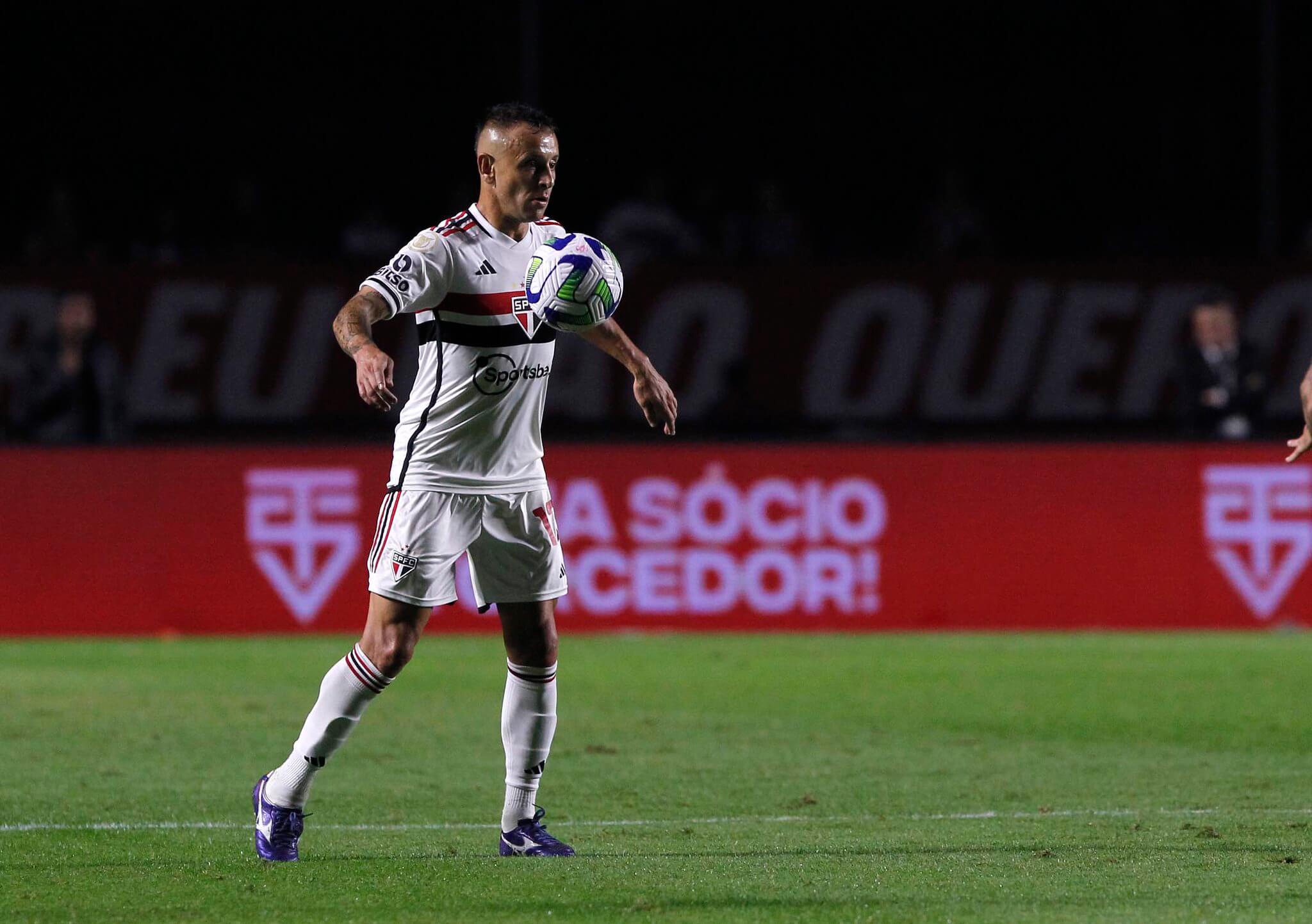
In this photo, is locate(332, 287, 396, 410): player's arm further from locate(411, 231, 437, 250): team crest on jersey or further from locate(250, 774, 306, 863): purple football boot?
locate(250, 774, 306, 863): purple football boot

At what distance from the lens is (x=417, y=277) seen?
6.21m

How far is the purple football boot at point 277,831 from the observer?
6.28m

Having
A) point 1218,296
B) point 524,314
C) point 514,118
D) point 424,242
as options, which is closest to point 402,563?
point 524,314

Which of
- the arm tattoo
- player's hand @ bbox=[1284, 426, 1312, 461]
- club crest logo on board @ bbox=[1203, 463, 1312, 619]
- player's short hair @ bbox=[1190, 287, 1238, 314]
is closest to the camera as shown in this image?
the arm tattoo

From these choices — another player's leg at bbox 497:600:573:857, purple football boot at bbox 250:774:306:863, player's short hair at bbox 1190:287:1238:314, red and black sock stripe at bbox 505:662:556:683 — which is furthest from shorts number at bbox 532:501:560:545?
player's short hair at bbox 1190:287:1238:314

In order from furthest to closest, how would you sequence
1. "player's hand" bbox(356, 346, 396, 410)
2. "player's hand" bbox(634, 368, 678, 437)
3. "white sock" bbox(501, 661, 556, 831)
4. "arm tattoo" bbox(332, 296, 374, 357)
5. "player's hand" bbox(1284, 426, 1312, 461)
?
"player's hand" bbox(1284, 426, 1312, 461), "white sock" bbox(501, 661, 556, 831), "player's hand" bbox(634, 368, 678, 437), "arm tattoo" bbox(332, 296, 374, 357), "player's hand" bbox(356, 346, 396, 410)

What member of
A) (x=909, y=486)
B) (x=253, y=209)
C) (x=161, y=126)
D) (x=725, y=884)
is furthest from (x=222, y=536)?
(x=725, y=884)

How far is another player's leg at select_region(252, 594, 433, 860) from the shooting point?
6.28 metres

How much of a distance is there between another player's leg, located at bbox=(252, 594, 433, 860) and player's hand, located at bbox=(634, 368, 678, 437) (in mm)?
905

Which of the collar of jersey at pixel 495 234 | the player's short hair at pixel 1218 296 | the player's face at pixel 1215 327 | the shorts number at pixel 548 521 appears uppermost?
the player's short hair at pixel 1218 296

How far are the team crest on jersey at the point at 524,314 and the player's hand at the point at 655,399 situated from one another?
0.37 metres

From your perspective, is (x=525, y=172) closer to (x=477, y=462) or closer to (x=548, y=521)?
(x=477, y=462)

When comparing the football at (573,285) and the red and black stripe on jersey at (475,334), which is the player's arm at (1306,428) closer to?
the football at (573,285)

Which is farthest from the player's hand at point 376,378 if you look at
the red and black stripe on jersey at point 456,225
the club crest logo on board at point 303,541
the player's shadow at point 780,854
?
the club crest logo on board at point 303,541
